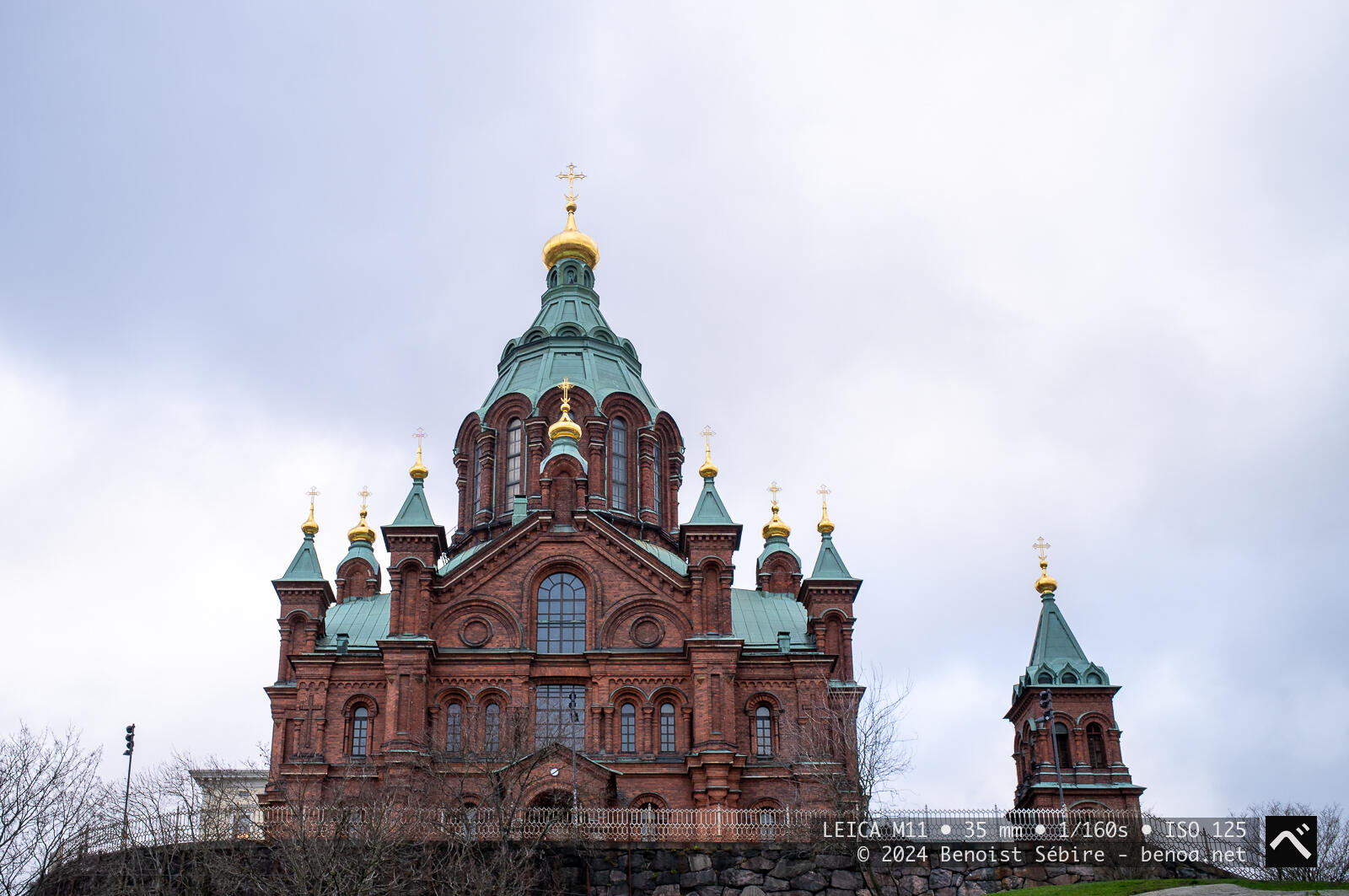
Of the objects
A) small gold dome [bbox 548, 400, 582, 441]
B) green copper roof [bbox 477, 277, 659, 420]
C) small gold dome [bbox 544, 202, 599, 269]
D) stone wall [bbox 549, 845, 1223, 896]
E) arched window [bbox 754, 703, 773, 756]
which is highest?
small gold dome [bbox 544, 202, 599, 269]

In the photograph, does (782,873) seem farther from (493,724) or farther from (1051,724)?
(1051,724)

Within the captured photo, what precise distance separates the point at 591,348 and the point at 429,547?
13193mm

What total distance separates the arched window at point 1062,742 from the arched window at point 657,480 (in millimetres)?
15367

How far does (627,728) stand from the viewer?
4262 centimetres

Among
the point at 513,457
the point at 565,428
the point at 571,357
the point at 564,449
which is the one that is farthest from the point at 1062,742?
the point at 571,357

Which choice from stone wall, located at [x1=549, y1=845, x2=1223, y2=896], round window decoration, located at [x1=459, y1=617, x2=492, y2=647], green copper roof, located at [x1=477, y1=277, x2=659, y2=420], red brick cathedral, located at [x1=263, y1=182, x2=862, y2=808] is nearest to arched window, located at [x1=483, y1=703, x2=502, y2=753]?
red brick cathedral, located at [x1=263, y1=182, x2=862, y2=808]

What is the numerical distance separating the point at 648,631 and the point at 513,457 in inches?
448

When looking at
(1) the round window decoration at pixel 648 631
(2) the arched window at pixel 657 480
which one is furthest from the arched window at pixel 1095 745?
(2) the arched window at pixel 657 480

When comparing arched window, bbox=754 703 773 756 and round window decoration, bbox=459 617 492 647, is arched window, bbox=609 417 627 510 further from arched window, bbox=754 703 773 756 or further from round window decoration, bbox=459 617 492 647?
arched window, bbox=754 703 773 756

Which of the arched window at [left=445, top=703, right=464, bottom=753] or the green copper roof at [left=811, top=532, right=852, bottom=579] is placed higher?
the green copper roof at [left=811, top=532, right=852, bottom=579]

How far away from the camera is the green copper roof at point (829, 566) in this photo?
4769 centimetres

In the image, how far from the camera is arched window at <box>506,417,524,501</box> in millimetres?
51844

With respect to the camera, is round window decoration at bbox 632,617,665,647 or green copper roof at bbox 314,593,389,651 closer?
round window decoration at bbox 632,617,665,647

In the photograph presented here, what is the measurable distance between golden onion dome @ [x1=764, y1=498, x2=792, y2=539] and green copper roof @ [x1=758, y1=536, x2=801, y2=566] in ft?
0.44
